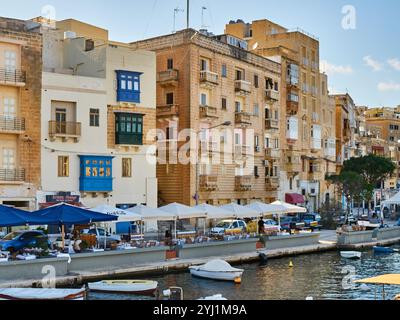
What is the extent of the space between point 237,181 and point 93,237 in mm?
24627

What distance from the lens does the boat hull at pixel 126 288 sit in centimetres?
1875

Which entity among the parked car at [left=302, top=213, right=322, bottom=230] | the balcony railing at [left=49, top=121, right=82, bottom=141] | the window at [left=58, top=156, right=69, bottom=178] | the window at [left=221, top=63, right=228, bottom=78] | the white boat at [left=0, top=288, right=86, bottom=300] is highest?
the window at [left=221, top=63, right=228, bottom=78]

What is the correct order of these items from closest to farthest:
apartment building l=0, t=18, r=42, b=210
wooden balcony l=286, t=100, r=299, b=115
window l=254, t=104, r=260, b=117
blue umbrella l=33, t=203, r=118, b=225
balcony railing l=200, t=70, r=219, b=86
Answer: blue umbrella l=33, t=203, r=118, b=225 < apartment building l=0, t=18, r=42, b=210 < balcony railing l=200, t=70, r=219, b=86 < window l=254, t=104, r=260, b=117 < wooden balcony l=286, t=100, r=299, b=115

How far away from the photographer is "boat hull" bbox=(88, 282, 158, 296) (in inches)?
738

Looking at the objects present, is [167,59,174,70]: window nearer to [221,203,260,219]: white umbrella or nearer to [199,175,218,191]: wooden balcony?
[199,175,218,191]: wooden balcony

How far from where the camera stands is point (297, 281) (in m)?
25.7

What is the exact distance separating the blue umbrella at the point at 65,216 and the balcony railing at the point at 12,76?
513 inches

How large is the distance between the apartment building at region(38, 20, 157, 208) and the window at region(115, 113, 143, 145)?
0.07 meters

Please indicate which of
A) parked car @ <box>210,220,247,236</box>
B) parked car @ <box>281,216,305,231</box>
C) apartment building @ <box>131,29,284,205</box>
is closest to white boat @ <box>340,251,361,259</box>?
parked car @ <box>210,220,247,236</box>

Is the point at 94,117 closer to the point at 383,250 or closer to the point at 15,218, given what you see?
the point at 15,218

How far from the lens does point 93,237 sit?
28.7 meters

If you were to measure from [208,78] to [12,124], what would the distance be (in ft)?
57.4
